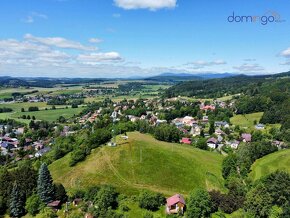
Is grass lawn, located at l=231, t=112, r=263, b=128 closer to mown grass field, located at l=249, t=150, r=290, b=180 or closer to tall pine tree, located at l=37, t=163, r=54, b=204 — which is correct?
mown grass field, located at l=249, t=150, r=290, b=180

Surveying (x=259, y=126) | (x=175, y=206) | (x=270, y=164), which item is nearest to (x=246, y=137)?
(x=259, y=126)

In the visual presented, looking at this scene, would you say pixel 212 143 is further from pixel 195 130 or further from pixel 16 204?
pixel 16 204

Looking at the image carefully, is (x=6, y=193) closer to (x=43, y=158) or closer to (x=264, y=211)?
(x=43, y=158)

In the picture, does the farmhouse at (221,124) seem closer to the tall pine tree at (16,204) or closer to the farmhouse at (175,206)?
the farmhouse at (175,206)

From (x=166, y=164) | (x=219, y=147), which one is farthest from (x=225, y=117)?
(x=166, y=164)

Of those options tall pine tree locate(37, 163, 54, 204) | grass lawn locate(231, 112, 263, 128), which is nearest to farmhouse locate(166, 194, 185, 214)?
tall pine tree locate(37, 163, 54, 204)
